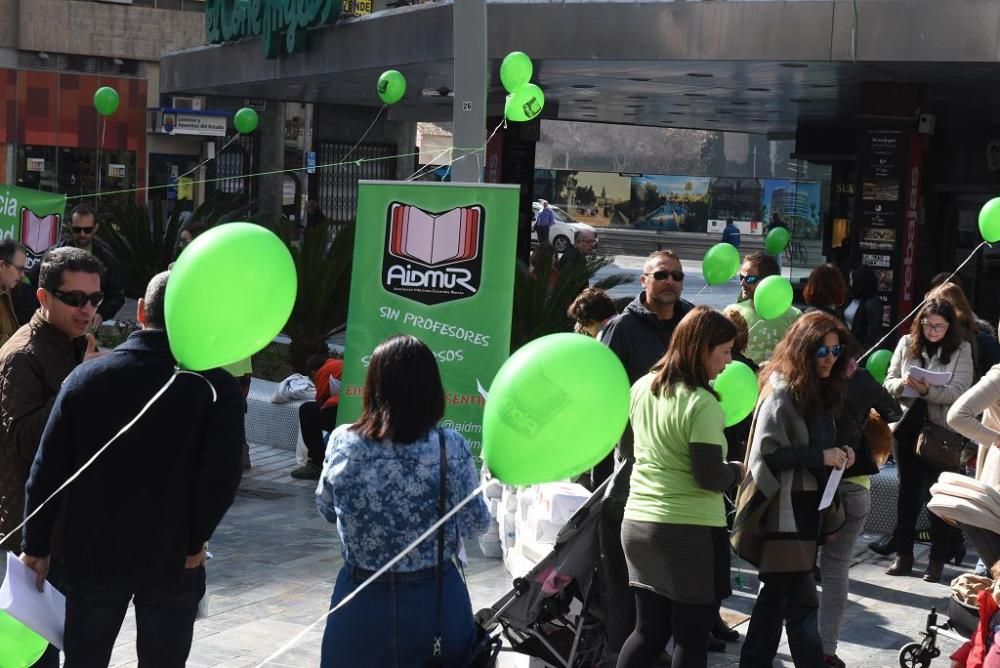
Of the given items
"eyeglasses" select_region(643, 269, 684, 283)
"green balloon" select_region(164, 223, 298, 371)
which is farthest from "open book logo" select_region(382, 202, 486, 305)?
"green balloon" select_region(164, 223, 298, 371)

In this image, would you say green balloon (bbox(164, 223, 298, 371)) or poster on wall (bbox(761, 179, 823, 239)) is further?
poster on wall (bbox(761, 179, 823, 239))

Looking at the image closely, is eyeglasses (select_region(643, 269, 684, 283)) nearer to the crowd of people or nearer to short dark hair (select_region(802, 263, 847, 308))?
the crowd of people

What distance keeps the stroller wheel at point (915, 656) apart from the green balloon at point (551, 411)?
267 cm

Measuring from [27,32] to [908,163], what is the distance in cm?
2378

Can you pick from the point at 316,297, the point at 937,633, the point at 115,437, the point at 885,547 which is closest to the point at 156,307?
the point at 115,437

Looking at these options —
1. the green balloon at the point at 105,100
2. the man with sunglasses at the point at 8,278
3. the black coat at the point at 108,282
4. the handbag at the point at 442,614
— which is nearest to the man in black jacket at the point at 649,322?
the handbag at the point at 442,614

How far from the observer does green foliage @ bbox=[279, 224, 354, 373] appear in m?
13.2

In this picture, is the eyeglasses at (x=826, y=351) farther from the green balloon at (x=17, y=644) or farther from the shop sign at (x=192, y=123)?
the shop sign at (x=192, y=123)

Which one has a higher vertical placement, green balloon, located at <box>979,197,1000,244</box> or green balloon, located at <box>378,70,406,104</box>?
green balloon, located at <box>378,70,406,104</box>

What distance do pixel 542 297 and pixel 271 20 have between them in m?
7.79

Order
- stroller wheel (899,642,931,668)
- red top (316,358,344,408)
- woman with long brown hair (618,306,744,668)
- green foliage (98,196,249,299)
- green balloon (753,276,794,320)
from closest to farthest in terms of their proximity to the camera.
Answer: woman with long brown hair (618,306,744,668), stroller wheel (899,642,931,668), green balloon (753,276,794,320), red top (316,358,344,408), green foliage (98,196,249,299)

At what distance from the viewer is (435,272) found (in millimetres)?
7492

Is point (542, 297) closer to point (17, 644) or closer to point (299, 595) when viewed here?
point (299, 595)

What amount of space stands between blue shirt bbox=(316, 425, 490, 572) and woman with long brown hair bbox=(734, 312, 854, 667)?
177 cm
